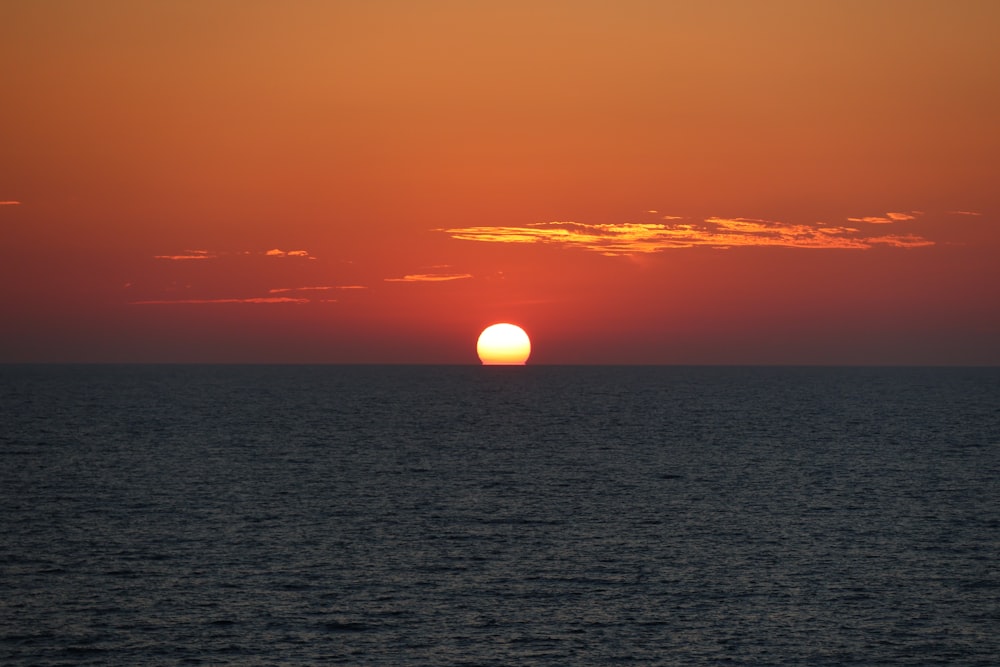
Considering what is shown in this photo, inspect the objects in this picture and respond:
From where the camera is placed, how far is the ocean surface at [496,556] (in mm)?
46344

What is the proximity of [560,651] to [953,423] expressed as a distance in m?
138

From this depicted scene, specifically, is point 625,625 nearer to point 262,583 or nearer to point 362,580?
point 362,580

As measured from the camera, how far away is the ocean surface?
152 ft

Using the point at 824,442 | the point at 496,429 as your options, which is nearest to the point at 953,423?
the point at 824,442

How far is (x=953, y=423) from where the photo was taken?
546 ft

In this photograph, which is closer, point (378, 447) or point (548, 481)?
point (548, 481)

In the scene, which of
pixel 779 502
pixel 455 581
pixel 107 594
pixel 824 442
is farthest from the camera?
pixel 824 442

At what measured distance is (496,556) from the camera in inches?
2462

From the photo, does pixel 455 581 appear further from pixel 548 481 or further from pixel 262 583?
pixel 548 481

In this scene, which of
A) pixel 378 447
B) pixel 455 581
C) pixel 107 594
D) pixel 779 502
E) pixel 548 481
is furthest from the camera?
pixel 378 447

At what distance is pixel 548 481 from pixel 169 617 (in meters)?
49.9

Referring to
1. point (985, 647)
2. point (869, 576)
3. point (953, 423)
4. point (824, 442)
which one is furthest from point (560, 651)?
point (953, 423)

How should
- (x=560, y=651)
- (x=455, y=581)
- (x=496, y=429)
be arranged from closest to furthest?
1. (x=560, y=651)
2. (x=455, y=581)
3. (x=496, y=429)

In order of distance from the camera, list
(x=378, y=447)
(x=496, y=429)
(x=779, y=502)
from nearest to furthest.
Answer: (x=779, y=502), (x=378, y=447), (x=496, y=429)
